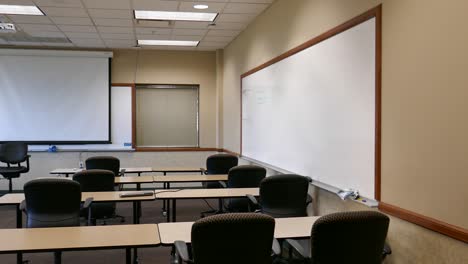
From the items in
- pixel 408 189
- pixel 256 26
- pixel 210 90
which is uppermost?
pixel 256 26

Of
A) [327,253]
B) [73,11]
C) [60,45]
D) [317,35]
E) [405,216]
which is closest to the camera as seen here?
[327,253]

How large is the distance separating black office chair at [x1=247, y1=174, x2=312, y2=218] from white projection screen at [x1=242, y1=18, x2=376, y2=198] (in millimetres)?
256

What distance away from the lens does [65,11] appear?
5809 mm

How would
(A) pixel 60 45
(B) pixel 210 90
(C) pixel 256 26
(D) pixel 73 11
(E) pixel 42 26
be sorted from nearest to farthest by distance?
(D) pixel 73 11 → (C) pixel 256 26 → (E) pixel 42 26 → (A) pixel 60 45 → (B) pixel 210 90

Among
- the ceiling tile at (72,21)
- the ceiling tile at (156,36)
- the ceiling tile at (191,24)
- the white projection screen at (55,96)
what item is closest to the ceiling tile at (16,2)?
the ceiling tile at (72,21)

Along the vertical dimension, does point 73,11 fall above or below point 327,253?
above

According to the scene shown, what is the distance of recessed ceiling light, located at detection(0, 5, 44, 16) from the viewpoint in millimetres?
5770

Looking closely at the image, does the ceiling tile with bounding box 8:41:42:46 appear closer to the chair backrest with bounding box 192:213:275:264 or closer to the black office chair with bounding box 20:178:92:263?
the black office chair with bounding box 20:178:92:263

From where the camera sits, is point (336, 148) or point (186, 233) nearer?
point (186, 233)

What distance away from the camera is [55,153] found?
28.3 feet

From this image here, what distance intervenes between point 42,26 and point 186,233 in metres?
5.41

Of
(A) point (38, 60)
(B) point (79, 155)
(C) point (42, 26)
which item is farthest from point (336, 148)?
(A) point (38, 60)

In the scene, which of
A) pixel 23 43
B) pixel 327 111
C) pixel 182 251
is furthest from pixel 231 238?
pixel 23 43

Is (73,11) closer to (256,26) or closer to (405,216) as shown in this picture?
(256,26)
